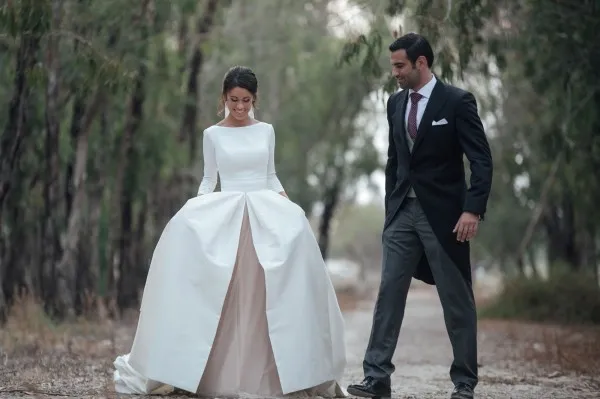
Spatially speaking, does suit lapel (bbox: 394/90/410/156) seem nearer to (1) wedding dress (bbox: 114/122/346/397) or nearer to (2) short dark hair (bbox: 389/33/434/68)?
(2) short dark hair (bbox: 389/33/434/68)

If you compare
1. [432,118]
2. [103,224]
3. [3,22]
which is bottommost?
[103,224]

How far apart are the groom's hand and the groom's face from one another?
0.91m

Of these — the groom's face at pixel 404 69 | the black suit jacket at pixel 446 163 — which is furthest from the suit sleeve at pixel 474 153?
the groom's face at pixel 404 69

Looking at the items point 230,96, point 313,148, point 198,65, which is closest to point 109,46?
point 198,65

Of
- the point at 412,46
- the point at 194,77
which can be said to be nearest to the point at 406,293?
the point at 412,46

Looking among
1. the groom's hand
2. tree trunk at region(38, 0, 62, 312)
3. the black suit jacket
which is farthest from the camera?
tree trunk at region(38, 0, 62, 312)

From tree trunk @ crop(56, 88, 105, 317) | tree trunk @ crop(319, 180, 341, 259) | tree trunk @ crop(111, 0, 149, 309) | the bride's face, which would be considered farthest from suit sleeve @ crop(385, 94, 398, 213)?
tree trunk @ crop(319, 180, 341, 259)

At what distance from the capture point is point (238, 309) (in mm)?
8227

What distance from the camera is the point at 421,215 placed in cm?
780

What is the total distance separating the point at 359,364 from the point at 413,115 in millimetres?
5584

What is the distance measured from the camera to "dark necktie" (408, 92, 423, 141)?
786 centimetres

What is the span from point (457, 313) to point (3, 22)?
6194 millimetres

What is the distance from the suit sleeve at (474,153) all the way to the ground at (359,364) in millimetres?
1967

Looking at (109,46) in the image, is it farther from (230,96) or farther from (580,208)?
(580,208)
